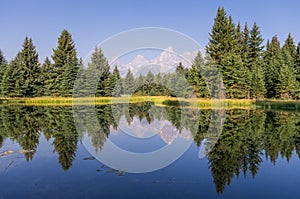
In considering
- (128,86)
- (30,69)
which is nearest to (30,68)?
(30,69)

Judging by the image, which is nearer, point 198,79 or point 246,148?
point 246,148

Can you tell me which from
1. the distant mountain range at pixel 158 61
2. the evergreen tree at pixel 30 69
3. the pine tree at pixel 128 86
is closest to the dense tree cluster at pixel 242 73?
the distant mountain range at pixel 158 61

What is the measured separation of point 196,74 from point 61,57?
23038 mm

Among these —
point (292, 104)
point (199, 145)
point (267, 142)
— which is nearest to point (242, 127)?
point (267, 142)

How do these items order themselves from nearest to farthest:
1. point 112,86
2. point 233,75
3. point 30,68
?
point 233,75 < point 30,68 < point 112,86

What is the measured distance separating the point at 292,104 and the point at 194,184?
23.3 metres

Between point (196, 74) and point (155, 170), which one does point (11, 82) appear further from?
point (155, 170)

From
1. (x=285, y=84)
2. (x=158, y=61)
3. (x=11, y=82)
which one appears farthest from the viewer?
(x=11, y=82)

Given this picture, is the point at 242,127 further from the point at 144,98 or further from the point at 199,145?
the point at 144,98

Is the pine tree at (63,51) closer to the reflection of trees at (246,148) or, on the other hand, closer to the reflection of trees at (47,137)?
the reflection of trees at (47,137)

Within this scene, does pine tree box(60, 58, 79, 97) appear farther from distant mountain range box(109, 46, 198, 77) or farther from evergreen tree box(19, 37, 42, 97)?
distant mountain range box(109, 46, 198, 77)

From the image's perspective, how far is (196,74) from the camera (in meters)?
32.2

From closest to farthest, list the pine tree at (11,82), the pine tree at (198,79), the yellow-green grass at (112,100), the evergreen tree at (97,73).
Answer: the yellow-green grass at (112,100) → the pine tree at (198,79) → the pine tree at (11,82) → the evergreen tree at (97,73)

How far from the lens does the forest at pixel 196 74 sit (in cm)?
3144
